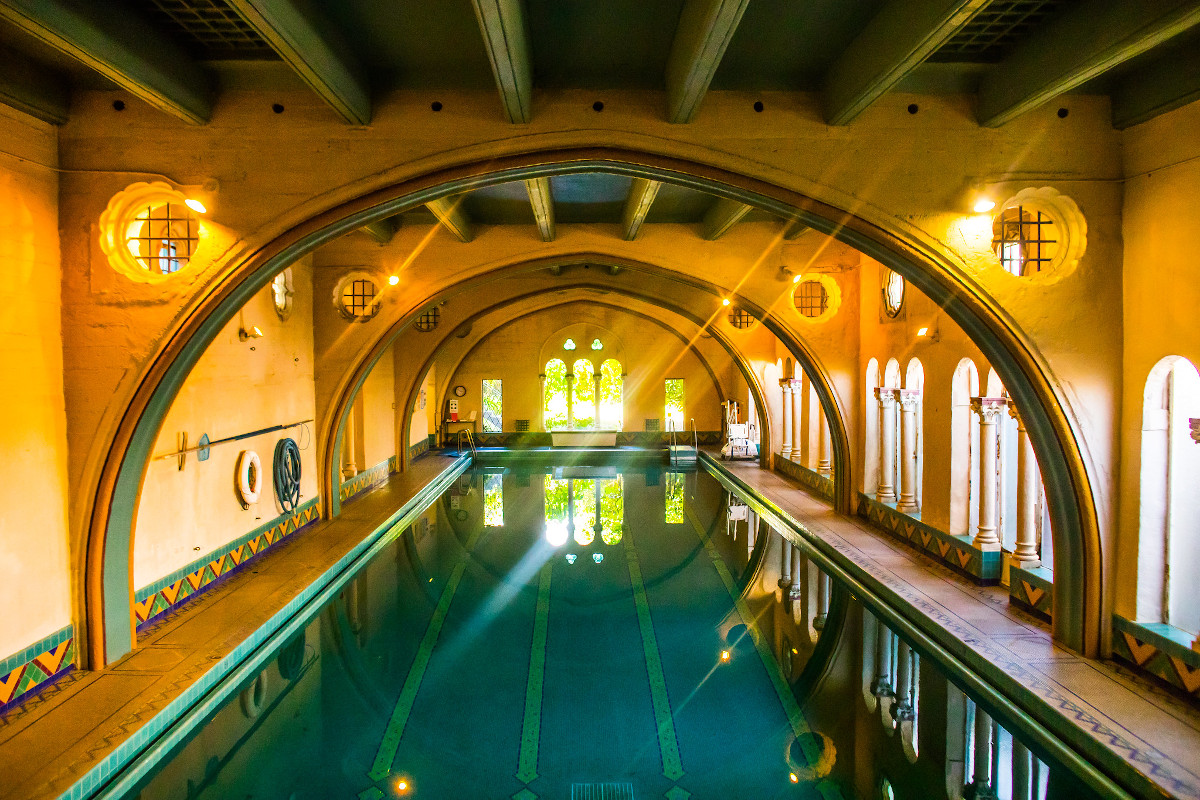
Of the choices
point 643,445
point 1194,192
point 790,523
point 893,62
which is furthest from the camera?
point 643,445

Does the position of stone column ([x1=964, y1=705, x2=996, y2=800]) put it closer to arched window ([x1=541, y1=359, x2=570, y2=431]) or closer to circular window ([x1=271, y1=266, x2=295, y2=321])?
circular window ([x1=271, y1=266, x2=295, y2=321])

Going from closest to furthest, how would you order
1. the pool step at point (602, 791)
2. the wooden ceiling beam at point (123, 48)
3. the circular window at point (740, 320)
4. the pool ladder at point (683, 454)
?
the wooden ceiling beam at point (123, 48), the pool step at point (602, 791), the circular window at point (740, 320), the pool ladder at point (683, 454)

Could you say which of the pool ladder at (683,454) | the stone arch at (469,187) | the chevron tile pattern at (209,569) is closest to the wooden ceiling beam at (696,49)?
the stone arch at (469,187)

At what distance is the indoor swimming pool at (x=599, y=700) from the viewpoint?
3.91 metres

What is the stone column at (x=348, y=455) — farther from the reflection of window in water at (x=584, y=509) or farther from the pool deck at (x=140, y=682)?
the pool deck at (x=140, y=682)

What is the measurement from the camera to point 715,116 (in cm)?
483

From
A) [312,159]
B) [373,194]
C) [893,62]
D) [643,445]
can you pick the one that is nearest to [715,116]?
[893,62]

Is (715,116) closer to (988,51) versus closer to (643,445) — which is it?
(988,51)

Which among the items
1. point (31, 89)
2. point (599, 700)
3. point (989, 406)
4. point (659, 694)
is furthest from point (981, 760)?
point (31, 89)

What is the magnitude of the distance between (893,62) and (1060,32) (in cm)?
91

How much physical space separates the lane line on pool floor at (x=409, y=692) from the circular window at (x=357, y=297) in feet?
12.7

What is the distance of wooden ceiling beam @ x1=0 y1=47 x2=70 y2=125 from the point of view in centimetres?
418

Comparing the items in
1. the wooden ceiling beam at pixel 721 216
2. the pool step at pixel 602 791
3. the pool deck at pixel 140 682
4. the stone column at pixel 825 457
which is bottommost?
the pool step at pixel 602 791

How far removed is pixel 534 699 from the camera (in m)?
4.88
